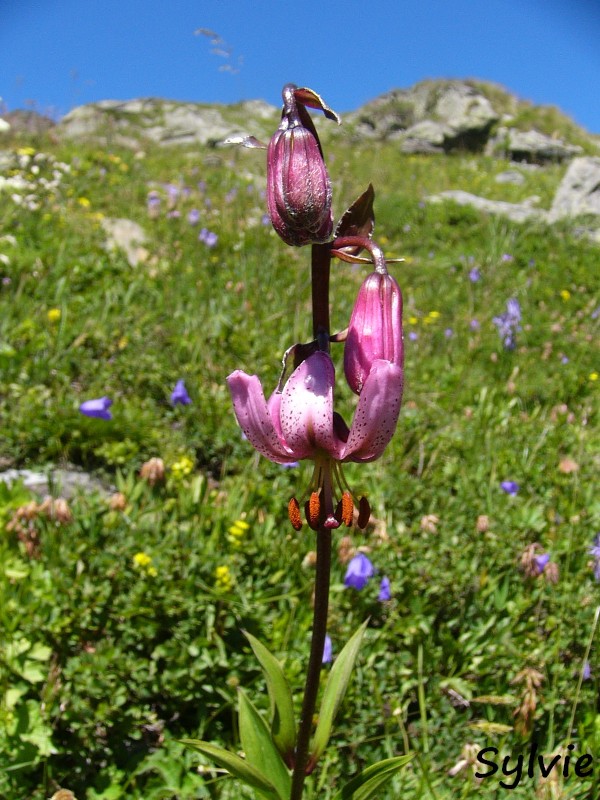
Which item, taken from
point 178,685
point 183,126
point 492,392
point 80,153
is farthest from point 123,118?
point 178,685

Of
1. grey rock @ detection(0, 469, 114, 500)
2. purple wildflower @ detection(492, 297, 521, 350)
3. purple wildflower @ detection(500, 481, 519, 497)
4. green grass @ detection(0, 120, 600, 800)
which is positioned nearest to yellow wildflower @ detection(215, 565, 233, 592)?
green grass @ detection(0, 120, 600, 800)

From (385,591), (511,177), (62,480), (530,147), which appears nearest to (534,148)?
(530,147)

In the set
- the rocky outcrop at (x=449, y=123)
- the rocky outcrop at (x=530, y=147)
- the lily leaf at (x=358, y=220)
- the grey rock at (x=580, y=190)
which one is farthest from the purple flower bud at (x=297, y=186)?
the rocky outcrop at (x=530, y=147)

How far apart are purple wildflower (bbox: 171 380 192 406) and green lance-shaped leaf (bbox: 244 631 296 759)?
59.3 inches

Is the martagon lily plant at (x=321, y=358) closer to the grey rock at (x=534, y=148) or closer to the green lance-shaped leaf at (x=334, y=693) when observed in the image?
the green lance-shaped leaf at (x=334, y=693)

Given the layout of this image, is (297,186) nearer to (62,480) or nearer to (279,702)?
(279,702)

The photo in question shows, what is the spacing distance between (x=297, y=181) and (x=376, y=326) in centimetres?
24

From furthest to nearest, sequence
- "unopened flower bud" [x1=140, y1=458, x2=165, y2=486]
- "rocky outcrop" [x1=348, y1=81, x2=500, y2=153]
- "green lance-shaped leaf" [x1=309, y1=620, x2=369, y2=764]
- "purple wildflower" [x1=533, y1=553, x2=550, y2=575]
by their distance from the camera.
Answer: "rocky outcrop" [x1=348, y1=81, x2=500, y2=153] < "unopened flower bud" [x1=140, y1=458, x2=165, y2=486] < "purple wildflower" [x1=533, y1=553, x2=550, y2=575] < "green lance-shaped leaf" [x1=309, y1=620, x2=369, y2=764]

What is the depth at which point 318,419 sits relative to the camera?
0.93 meters

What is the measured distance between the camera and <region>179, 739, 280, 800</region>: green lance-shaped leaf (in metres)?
1.18

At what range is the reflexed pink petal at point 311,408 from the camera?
930mm

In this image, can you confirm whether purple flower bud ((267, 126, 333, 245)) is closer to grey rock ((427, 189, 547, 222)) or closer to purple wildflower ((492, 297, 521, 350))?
purple wildflower ((492, 297, 521, 350))

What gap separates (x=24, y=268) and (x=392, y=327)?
3.52 meters

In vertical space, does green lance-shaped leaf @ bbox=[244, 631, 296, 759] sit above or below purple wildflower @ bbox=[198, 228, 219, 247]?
below
